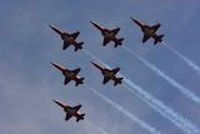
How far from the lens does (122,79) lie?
199750mm
